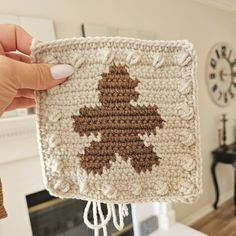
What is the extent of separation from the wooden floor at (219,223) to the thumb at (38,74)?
229 cm

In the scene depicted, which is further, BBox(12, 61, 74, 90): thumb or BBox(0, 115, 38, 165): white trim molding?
BBox(0, 115, 38, 165): white trim molding

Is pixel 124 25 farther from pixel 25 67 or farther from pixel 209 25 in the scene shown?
pixel 25 67

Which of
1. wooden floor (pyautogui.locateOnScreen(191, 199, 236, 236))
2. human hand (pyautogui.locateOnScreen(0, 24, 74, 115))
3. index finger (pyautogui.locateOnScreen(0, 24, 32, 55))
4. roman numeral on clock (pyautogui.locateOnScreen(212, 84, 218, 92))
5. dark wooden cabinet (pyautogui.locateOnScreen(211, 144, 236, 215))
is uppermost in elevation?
index finger (pyautogui.locateOnScreen(0, 24, 32, 55))

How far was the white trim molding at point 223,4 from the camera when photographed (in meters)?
2.35

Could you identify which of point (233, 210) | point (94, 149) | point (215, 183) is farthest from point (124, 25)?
point (233, 210)

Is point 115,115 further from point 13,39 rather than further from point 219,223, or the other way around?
point 219,223

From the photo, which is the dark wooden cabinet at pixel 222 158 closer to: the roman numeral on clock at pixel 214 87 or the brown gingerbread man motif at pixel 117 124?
the roman numeral on clock at pixel 214 87

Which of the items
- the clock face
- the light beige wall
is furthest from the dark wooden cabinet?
the clock face

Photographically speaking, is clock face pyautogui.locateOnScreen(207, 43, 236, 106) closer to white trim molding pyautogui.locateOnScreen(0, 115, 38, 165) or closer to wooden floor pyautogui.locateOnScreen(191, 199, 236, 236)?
wooden floor pyautogui.locateOnScreen(191, 199, 236, 236)

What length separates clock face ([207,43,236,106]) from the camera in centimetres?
244

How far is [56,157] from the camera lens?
479 mm

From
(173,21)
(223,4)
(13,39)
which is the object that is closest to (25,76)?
(13,39)

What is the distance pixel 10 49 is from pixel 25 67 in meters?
0.12

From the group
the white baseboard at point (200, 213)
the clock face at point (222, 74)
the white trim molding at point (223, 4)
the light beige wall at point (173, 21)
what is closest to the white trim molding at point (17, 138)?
the light beige wall at point (173, 21)
